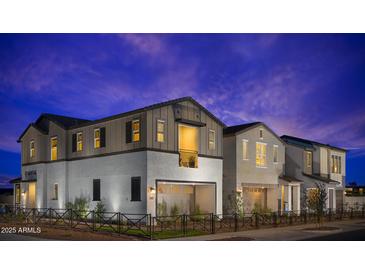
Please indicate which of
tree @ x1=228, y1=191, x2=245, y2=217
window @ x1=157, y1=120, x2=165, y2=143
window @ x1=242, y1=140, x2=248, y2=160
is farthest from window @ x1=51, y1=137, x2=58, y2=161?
window @ x1=242, y1=140, x2=248, y2=160

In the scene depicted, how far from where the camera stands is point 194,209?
33688 mm

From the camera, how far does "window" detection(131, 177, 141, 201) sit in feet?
91.9

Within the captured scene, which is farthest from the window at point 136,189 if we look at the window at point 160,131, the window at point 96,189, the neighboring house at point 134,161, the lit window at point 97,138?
the lit window at point 97,138

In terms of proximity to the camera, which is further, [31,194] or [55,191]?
[31,194]

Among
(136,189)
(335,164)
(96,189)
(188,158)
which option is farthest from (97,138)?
(335,164)

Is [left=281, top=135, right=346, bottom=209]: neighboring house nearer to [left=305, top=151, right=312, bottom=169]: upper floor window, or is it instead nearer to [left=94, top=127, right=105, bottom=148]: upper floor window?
[left=305, top=151, right=312, bottom=169]: upper floor window

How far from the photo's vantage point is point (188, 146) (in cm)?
3153

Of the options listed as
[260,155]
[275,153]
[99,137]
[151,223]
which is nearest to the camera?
[151,223]

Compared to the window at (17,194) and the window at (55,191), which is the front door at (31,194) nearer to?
the window at (17,194)

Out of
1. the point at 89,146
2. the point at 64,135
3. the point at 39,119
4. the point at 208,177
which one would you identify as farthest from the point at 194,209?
the point at 39,119

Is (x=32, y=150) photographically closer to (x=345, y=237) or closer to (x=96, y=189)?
(x=96, y=189)

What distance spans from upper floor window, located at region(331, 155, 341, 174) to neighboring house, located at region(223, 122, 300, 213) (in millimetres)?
7867

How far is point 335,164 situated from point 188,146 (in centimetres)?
2198

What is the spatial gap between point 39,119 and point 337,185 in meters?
28.7
